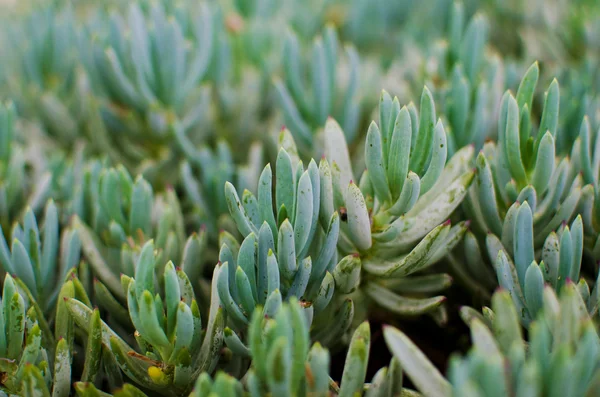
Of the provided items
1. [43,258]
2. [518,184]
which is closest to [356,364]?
[518,184]

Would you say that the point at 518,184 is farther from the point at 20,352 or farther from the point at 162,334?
the point at 20,352

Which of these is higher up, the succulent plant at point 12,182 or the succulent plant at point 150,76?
the succulent plant at point 150,76

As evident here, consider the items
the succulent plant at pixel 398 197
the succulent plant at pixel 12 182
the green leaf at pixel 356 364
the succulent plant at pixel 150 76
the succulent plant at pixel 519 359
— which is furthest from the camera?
the succulent plant at pixel 150 76

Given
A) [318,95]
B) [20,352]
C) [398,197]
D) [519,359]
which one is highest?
[318,95]

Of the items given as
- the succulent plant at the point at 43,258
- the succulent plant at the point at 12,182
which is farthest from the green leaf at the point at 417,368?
the succulent plant at the point at 12,182

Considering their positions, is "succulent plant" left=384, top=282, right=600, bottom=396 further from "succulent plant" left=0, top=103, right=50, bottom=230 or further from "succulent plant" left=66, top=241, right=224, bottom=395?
"succulent plant" left=0, top=103, right=50, bottom=230

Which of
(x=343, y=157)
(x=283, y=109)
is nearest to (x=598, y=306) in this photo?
(x=343, y=157)

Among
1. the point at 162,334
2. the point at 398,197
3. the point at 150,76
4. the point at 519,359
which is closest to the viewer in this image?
the point at 519,359

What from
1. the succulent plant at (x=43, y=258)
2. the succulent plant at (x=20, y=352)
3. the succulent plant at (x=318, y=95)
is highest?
the succulent plant at (x=318, y=95)

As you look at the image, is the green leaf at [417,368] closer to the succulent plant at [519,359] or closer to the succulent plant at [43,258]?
the succulent plant at [519,359]
